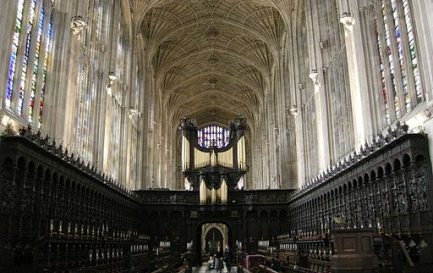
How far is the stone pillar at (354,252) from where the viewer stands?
31.1ft

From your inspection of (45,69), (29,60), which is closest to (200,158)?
(45,69)

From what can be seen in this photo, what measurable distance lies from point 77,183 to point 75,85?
5.68 meters

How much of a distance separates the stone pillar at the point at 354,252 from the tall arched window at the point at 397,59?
722 centimetres

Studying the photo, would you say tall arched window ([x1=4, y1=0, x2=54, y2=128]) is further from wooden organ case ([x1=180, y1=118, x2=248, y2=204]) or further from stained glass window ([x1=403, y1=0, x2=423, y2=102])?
wooden organ case ([x1=180, y1=118, x2=248, y2=204])

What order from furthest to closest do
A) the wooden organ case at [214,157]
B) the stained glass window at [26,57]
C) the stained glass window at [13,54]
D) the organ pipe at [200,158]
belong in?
the organ pipe at [200,158], the wooden organ case at [214,157], the stained glass window at [26,57], the stained glass window at [13,54]

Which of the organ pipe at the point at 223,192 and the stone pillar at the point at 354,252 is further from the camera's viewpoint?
the organ pipe at the point at 223,192

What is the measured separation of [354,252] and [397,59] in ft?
32.4

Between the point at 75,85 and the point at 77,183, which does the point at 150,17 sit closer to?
the point at 75,85

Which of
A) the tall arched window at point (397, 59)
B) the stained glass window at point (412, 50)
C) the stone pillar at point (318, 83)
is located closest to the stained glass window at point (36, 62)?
the tall arched window at point (397, 59)

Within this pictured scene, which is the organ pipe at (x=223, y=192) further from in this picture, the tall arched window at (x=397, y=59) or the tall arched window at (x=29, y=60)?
the tall arched window at (x=29, y=60)

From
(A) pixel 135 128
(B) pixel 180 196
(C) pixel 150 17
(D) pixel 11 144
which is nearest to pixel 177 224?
(B) pixel 180 196

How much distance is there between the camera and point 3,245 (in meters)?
11.9

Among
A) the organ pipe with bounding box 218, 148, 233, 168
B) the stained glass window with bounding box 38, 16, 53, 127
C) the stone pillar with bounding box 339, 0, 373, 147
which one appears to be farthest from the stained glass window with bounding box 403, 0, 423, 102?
the organ pipe with bounding box 218, 148, 233, 168

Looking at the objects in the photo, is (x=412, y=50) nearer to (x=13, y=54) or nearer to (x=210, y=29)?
(x=13, y=54)
